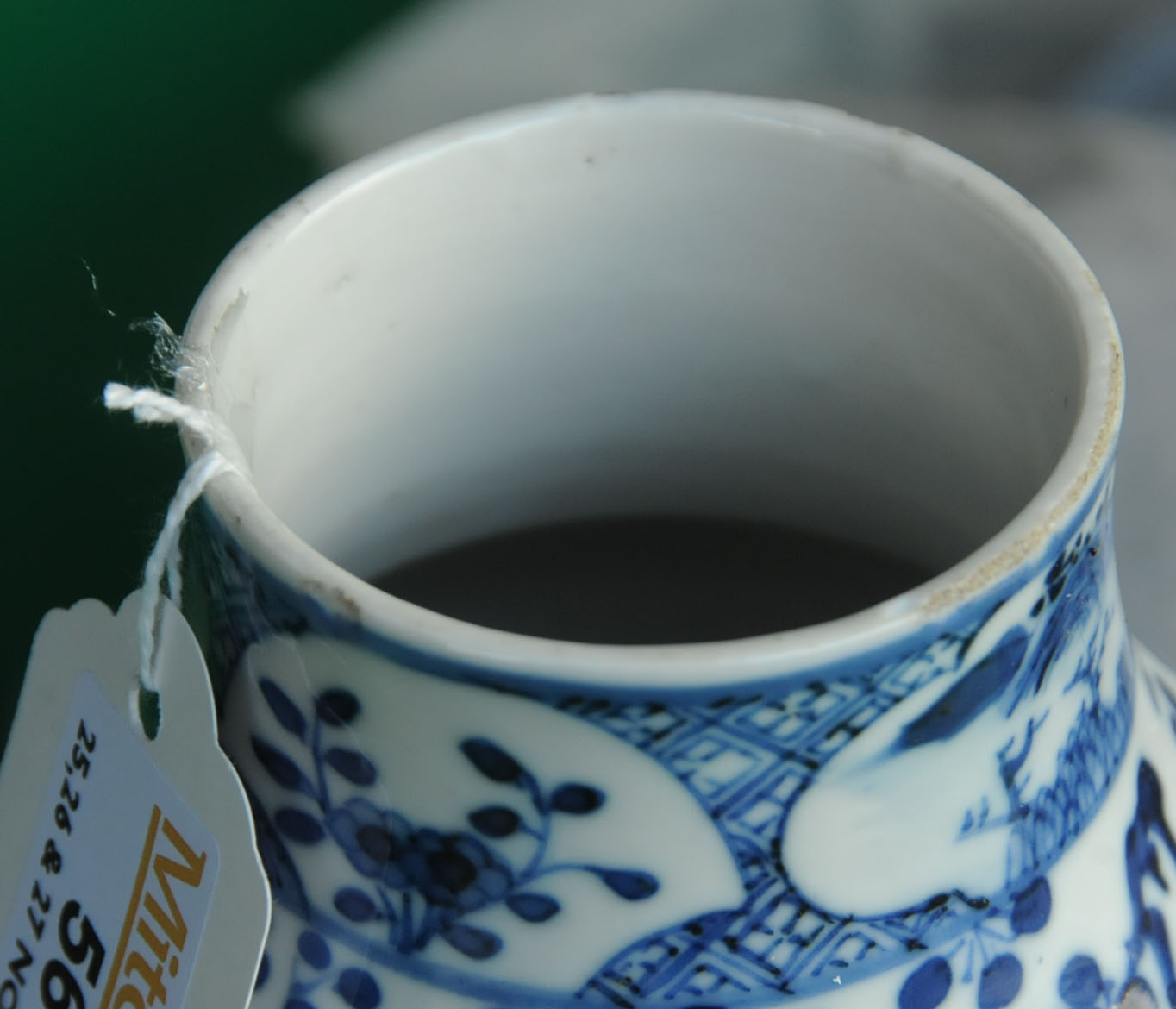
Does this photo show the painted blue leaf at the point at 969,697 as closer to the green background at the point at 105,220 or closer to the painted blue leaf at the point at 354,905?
the painted blue leaf at the point at 354,905

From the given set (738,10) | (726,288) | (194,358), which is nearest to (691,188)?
(726,288)

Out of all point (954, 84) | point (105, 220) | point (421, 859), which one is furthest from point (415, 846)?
point (954, 84)

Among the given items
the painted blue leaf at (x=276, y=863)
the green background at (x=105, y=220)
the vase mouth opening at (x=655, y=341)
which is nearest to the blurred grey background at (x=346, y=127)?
the green background at (x=105, y=220)

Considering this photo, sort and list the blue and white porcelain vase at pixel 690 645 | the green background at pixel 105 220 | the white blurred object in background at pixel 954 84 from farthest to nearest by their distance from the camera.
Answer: the white blurred object in background at pixel 954 84 < the green background at pixel 105 220 < the blue and white porcelain vase at pixel 690 645

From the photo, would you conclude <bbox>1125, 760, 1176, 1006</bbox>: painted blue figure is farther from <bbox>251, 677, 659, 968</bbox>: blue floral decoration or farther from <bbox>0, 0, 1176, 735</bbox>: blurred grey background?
<bbox>0, 0, 1176, 735</bbox>: blurred grey background

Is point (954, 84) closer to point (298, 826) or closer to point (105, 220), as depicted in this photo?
point (105, 220)
